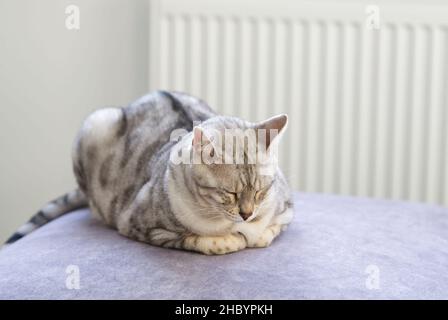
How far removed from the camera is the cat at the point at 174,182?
115 cm

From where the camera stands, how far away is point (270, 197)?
124 centimetres

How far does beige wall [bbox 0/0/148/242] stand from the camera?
7.01ft

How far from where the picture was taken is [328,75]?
2.05 metres

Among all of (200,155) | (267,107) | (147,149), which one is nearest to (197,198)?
(200,155)

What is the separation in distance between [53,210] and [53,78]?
694mm

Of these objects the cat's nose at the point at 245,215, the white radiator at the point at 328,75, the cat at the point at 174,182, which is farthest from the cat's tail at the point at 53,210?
the cat's nose at the point at 245,215

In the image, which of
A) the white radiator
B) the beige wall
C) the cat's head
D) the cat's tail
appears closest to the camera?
the cat's head

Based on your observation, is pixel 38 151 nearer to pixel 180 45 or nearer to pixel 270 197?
pixel 180 45

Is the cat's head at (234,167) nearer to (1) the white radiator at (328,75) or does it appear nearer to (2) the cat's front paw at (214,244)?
(2) the cat's front paw at (214,244)

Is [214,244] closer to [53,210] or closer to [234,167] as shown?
[234,167]

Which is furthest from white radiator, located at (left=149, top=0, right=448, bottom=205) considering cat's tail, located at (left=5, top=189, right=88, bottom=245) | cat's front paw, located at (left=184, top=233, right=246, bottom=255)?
cat's front paw, located at (left=184, top=233, right=246, bottom=255)

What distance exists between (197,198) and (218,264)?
135 millimetres

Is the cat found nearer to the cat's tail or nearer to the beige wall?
the cat's tail

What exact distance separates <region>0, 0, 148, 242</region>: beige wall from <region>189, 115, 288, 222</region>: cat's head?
106cm
